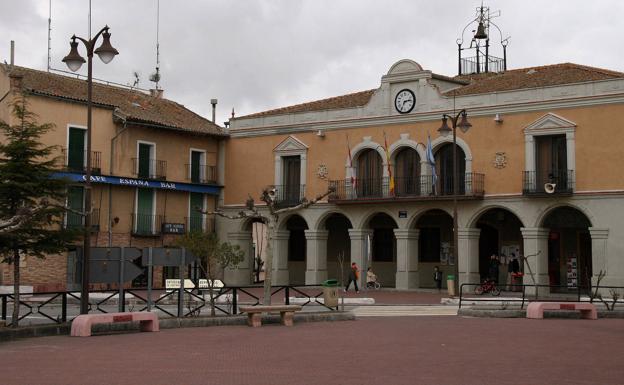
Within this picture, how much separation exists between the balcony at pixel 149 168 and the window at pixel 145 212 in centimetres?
68

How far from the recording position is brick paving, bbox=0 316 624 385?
12.4 meters

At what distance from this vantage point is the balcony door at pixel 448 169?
40.0 metres

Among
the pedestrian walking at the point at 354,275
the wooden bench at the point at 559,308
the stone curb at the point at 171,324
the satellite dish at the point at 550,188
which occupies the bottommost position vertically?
the stone curb at the point at 171,324

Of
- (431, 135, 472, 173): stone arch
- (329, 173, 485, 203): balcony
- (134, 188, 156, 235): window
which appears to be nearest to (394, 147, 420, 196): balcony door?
(329, 173, 485, 203): balcony

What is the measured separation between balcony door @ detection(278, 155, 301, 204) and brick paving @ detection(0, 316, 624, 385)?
23.1 meters

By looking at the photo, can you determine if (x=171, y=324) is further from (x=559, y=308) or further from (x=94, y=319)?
(x=559, y=308)

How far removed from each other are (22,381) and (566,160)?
29.0m

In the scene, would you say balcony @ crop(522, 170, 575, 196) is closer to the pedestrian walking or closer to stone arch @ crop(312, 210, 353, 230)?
the pedestrian walking

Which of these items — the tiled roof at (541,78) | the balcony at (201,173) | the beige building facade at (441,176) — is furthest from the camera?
the balcony at (201,173)

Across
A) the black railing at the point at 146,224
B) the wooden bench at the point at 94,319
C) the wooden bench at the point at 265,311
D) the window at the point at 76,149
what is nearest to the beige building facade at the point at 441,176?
the black railing at the point at 146,224

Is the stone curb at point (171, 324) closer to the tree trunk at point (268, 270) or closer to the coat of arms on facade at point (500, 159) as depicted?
the tree trunk at point (268, 270)

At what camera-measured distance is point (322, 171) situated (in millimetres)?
43625

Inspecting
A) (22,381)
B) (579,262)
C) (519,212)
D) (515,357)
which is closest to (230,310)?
(515,357)

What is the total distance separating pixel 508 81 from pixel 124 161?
17.0 meters
